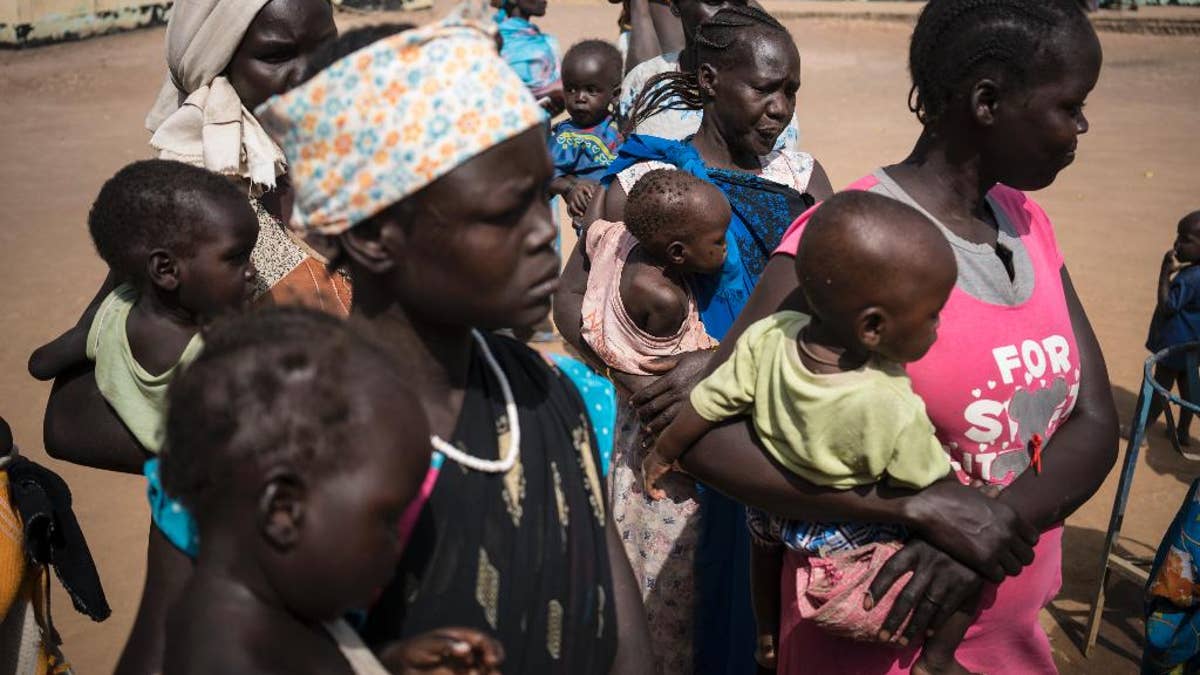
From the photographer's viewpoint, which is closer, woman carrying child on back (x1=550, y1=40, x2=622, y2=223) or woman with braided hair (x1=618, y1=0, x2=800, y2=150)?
woman with braided hair (x1=618, y1=0, x2=800, y2=150)

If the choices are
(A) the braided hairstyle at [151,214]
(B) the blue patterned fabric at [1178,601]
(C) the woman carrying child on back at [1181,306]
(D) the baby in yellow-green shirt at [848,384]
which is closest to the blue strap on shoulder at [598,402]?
(D) the baby in yellow-green shirt at [848,384]

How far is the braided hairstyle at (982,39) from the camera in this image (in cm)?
218

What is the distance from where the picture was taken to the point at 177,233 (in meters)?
2.31

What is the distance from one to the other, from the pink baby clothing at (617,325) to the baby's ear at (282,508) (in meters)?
1.83

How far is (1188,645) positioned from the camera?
3.54 metres

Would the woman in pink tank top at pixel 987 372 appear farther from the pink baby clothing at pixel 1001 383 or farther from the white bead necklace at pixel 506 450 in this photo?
the white bead necklace at pixel 506 450

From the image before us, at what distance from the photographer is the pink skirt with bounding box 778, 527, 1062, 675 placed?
2.31m

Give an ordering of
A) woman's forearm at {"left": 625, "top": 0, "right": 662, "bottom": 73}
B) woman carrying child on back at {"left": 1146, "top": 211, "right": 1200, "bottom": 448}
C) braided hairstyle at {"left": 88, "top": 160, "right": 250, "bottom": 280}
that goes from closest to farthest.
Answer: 1. braided hairstyle at {"left": 88, "top": 160, "right": 250, "bottom": 280}
2. woman carrying child on back at {"left": 1146, "top": 211, "right": 1200, "bottom": 448}
3. woman's forearm at {"left": 625, "top": 0, "right": 662, "bottom": 73}

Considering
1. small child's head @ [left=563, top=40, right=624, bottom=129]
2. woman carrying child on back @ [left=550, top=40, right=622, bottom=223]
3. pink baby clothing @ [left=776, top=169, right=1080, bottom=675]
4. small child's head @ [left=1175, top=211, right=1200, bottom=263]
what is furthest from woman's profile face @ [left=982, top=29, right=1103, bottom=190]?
small child's head @ [left=563, top=40, right=624, bottom=129]

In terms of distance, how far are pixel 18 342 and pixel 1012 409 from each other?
7.49 metres

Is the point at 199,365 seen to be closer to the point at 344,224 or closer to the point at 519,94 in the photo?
the point at 344,224

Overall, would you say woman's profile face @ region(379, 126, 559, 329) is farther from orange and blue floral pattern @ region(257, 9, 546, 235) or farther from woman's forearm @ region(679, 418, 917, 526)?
woman's forearm @ region(679, 418, 917, 526)

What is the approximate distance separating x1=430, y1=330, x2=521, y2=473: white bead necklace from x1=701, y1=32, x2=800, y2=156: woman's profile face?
5.99 ft

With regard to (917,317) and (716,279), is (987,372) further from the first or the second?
(716,279)
